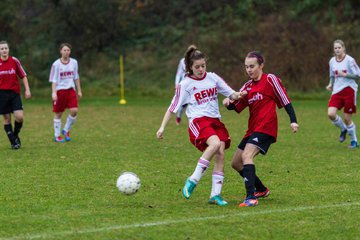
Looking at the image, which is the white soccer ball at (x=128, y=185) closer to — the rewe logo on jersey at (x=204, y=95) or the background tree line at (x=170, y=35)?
the rewe logo on jersey at (x=204, y=95)

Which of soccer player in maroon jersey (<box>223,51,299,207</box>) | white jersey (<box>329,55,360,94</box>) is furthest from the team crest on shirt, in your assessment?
white jersey (<box>329,55,360,94</box>)

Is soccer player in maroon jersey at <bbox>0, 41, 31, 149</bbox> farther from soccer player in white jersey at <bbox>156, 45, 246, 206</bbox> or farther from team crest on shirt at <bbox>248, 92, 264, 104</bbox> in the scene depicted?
team crest on shirt at <bbox>248, 92, 264, 104</bbox>

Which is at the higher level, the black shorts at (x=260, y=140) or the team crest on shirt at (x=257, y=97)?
the team crest on shirt at (x=257, y=97)

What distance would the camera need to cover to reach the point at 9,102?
14.7 m

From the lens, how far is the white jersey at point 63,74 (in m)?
16.3

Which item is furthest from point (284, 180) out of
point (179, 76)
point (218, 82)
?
point (179, 76)

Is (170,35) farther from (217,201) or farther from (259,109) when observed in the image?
(217,201)

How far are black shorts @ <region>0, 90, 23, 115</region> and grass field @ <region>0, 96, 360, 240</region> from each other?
2.51ft

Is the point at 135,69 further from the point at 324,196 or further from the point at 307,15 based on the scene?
the point at 324,196

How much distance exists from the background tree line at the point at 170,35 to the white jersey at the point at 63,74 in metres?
16.7

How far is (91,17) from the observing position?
38438mm

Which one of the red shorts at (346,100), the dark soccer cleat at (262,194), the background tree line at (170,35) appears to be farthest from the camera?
the background tree line at (170,35)

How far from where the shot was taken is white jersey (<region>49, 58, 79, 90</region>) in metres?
16.3

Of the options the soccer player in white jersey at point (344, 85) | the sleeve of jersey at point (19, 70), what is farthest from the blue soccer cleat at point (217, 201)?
the sleeve of jersey at point (19, 70)
